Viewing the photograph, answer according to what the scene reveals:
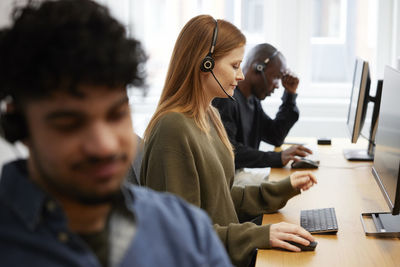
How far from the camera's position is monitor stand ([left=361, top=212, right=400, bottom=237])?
1.66 meters

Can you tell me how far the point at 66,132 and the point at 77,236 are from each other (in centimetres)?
15

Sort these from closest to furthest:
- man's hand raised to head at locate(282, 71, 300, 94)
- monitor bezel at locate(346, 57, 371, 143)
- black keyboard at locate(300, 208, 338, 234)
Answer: black keyboard at locate(300, 208, 338, 234) < monitor bezel at locate(346, 57, 371, 143) < man's hand raised to head at locate(282, 71, 300, 94)

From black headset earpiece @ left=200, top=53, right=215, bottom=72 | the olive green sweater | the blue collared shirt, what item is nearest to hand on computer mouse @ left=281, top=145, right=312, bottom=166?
the olive green sweater

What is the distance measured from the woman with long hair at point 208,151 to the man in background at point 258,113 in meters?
0.60

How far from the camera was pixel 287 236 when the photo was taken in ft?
5.05

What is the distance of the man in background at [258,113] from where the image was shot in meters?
2.58

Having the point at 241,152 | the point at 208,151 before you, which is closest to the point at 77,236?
the point at 208,151

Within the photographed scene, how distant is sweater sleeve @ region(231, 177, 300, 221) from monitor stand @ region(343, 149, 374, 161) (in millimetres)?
932

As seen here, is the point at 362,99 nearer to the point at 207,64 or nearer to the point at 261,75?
the point at 261,75

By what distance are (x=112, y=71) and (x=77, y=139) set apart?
0.35 feet

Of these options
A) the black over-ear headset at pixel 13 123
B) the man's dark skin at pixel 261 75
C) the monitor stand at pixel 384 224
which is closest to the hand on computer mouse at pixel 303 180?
the monitor stand at pixel 384 224

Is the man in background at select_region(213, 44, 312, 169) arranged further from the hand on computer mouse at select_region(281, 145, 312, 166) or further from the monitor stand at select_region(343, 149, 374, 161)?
the monitor stand at select_region(343, 149, 374, 161)

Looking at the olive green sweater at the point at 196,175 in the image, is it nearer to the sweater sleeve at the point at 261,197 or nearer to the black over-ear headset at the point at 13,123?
the sweater sleeve at the point at 261,197

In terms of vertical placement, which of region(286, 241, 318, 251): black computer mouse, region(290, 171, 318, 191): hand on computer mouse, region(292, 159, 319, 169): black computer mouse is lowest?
region(292, 159, 319, 169): black computer mouse
